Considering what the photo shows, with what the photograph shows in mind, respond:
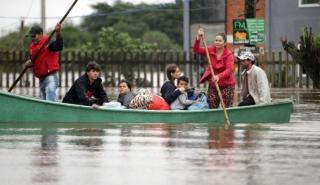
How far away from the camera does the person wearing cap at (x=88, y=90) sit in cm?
1692

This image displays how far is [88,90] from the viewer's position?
1722 cm

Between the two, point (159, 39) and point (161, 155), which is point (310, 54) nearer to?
point (161, 155)

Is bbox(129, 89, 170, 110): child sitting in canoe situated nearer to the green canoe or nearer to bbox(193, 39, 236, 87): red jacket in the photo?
the green canoe

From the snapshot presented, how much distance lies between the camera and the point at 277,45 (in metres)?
45.3

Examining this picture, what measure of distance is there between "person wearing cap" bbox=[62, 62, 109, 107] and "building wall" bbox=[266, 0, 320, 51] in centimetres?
2758

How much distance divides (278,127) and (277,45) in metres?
29.1

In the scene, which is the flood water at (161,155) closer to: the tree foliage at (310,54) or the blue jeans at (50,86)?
the blue jeans at (50,86)

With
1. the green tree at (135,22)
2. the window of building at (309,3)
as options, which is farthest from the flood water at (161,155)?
the green tree at (135,22)

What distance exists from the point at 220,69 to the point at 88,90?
2.32 metres

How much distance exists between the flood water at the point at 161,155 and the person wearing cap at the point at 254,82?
3.22 ft

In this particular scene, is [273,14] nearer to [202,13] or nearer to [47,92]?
[202,13]

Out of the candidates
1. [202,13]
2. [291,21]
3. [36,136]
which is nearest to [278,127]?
Answer: [36,136]

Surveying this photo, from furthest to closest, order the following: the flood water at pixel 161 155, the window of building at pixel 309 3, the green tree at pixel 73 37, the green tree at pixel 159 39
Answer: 1. the green tree at pixel 159 39
2. the green tree at pixel 73 37
3. the window of building at pixel 309 3
4. the flood water at pixel 161 155

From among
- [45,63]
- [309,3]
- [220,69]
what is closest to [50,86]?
[45,63]
